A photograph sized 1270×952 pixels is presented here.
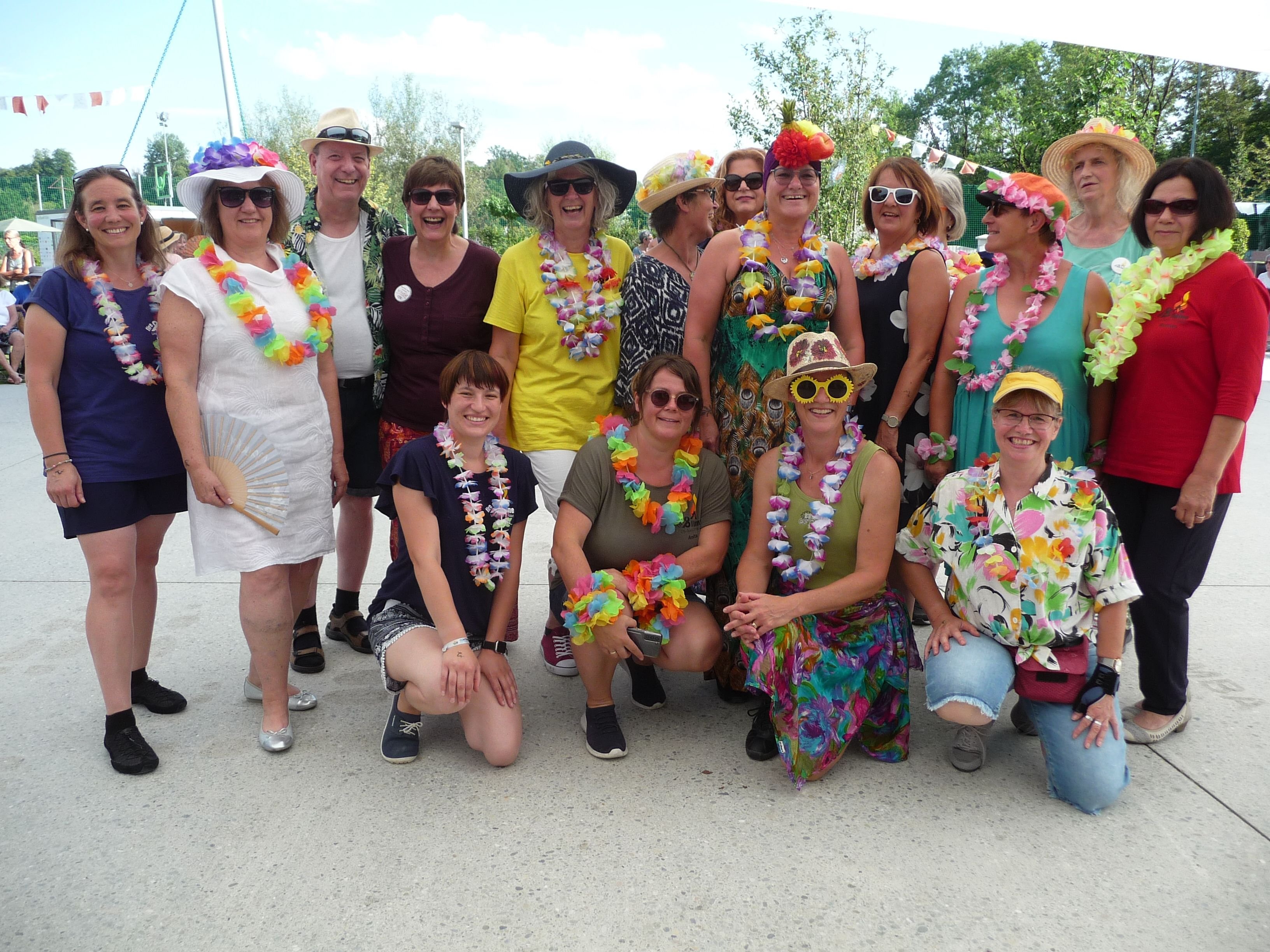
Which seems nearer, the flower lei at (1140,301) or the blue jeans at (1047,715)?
the blue jeans at (1047,715)

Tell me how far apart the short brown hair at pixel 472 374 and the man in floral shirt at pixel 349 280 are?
73 cm

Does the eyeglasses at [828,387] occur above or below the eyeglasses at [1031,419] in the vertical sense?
above

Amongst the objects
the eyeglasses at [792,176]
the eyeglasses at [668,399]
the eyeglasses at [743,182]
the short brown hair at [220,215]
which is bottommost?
the eyeglasses at [668,399]

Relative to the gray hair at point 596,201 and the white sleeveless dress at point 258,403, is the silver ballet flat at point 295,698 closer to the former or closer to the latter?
the white sleeveless dress at point 258,403

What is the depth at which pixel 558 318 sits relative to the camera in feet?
11.4

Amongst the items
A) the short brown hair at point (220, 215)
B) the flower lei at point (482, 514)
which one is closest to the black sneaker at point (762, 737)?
the flower lei at point (482, 514)

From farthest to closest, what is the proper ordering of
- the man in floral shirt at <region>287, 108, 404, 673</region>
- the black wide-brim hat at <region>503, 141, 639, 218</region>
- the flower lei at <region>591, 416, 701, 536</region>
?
the man in floral shirt at <region>287, 108, 404, 673</region>
the black wide-brim hat at <region>503, 141, 639, 218</region>
the flower lei at <region>591, 416, 701, 536</region>

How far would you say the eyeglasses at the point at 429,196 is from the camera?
3.52m

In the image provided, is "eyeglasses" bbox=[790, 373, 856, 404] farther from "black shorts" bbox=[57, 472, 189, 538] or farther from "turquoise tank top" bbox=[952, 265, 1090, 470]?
"black shorts" bbox=[57, 472, 189, 538]

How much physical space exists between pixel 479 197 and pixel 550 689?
3843cm

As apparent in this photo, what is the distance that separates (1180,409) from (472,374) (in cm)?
232

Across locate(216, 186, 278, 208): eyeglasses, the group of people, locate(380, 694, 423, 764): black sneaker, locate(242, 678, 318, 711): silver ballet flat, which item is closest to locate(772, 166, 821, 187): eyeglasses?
the group of people

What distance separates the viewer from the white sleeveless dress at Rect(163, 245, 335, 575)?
115 inches

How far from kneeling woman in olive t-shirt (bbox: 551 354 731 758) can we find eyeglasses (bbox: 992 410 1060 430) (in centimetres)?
99
